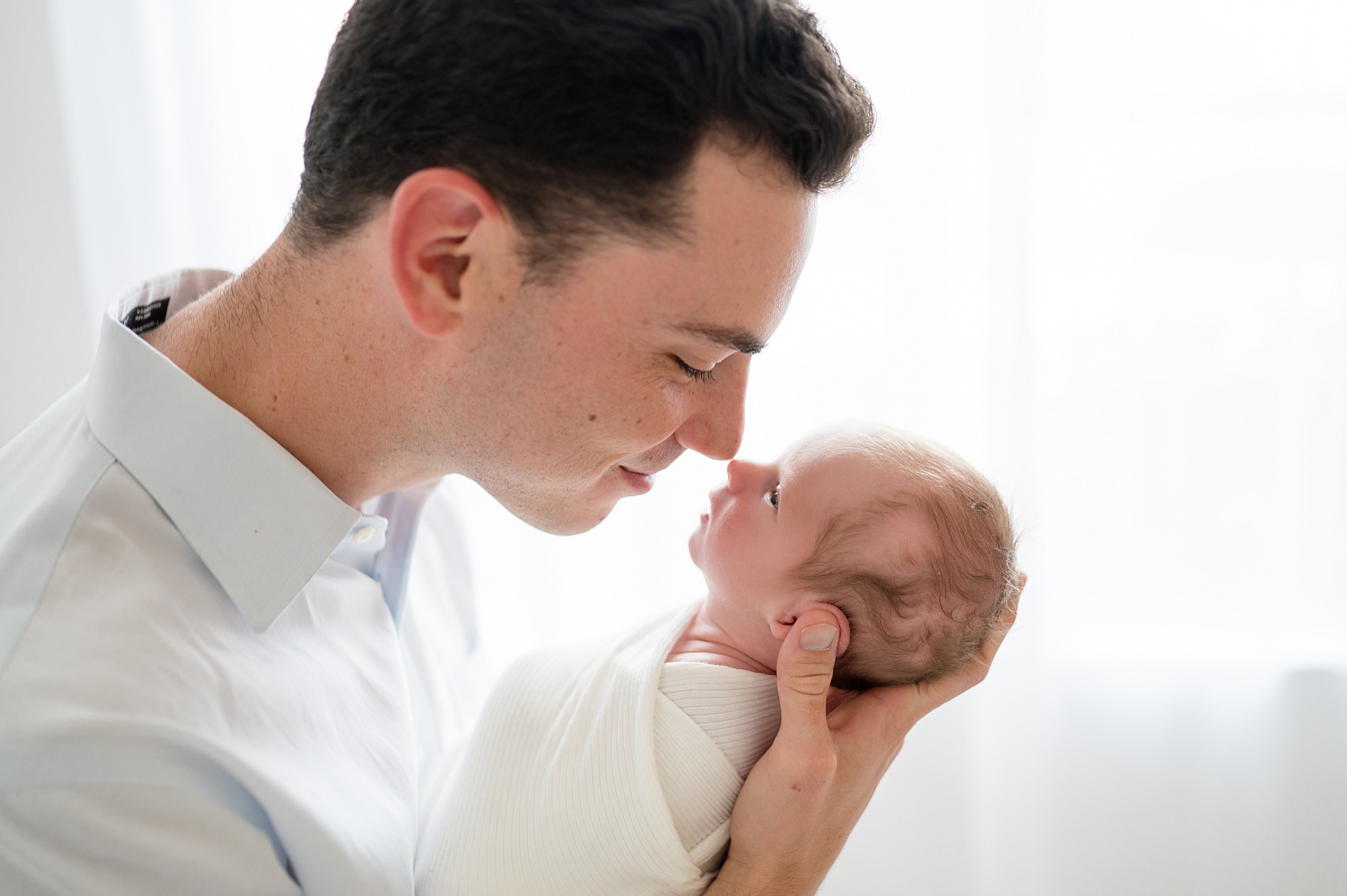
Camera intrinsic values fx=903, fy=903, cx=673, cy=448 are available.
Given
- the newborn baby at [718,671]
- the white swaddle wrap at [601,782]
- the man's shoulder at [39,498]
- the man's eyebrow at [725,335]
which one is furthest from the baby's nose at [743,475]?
the man's shoulder at [39,498]

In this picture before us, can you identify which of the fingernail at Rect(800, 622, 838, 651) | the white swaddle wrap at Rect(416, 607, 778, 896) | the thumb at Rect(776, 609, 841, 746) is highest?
the fingernail at Rect(800, 622, 838, 651)

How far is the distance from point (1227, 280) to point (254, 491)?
2.07 m

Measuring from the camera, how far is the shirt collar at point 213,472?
0.99 meters

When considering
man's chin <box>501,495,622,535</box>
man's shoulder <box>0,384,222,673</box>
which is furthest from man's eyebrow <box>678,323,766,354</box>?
man's shoulder <box>0,384,222,673</box>

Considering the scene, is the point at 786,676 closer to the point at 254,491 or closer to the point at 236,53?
the point at 254,491

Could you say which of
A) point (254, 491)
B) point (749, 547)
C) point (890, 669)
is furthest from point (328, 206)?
point (890, 669)

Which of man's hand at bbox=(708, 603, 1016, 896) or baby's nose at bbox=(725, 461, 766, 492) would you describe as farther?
baby's nose at bbox=(725, 461, 766, 492)

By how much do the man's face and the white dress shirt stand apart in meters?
0.24

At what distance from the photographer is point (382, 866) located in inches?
39.4

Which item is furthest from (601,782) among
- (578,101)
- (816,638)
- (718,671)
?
(578,101)

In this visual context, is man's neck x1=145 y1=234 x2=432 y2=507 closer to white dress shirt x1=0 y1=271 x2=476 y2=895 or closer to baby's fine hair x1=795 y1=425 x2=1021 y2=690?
white dress shirt x1=0 y1=271 x2=476 y2=895

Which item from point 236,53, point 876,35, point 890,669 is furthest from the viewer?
point 236,53

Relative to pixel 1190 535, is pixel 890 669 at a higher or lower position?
higher

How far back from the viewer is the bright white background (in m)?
2.04
